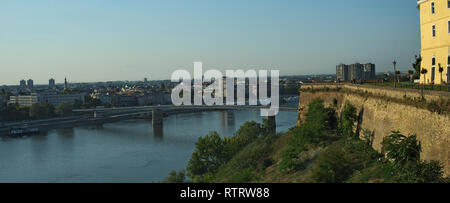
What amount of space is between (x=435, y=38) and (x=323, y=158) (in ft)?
9.68

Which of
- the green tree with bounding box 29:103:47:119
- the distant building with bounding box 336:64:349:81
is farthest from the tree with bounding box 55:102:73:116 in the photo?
the distant building with bounding box 336:64:349:81

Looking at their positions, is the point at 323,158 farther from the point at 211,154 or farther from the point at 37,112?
the point at 37,112

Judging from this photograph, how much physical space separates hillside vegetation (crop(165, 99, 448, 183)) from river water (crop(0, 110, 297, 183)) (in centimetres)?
207

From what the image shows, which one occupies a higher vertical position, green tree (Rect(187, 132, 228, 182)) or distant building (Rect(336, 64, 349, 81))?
distant building (Rect(336, 64, 349, 81))

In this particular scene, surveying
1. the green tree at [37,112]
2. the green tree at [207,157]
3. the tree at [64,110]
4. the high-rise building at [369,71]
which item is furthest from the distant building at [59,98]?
the green tree at [207,157]

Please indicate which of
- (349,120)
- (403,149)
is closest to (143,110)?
(349,120)

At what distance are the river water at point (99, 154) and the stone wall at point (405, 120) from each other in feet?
21.8

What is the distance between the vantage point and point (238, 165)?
370 inches

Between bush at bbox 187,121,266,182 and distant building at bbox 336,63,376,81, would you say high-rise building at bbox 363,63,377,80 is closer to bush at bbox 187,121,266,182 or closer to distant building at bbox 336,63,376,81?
distant building at bbox 336,63,376,81

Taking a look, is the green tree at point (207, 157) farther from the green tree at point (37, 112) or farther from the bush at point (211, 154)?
the green tree at point (37, 112)

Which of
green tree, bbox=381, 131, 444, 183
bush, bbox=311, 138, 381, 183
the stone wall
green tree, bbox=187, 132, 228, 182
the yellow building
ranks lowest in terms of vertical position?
green tree, bbox=187, 132, 228, 182

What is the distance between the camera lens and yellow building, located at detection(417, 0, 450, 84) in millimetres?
6480
